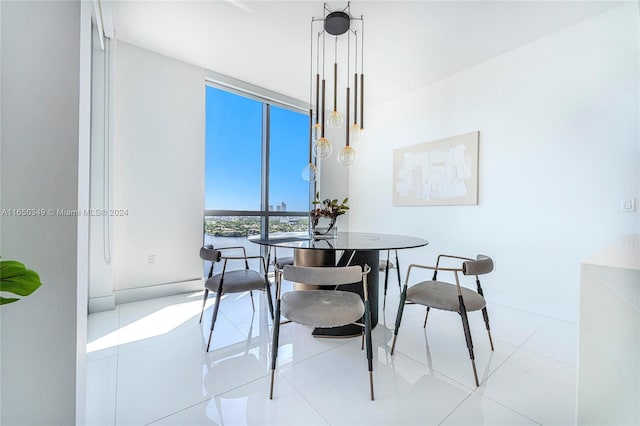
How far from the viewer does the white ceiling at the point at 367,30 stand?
2.12 m

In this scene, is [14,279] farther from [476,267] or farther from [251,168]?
[251,168]

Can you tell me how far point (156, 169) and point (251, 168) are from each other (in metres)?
1.22

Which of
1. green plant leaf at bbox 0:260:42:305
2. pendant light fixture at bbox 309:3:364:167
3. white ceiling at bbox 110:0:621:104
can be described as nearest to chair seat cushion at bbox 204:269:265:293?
pendant light fixture at bbox 309:3:364:167

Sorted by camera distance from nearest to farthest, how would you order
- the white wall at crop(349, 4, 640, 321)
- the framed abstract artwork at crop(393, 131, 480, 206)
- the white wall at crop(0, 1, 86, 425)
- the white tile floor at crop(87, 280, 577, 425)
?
the white wall at crop(0, 1, 86, 425) → the white tile floor at crop(87, 280, 577, 425) → the white wall at crop(349, 4, 640, 321) → the framed abstract artwork at crop(393, 131, 480, 206)

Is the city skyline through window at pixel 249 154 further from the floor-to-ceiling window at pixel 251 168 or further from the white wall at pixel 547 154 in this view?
the white wall at pixel 547 154

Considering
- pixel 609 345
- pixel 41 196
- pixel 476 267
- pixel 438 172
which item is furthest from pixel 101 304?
pixel 438 172

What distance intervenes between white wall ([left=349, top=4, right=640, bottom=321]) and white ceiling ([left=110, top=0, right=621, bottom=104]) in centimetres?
22

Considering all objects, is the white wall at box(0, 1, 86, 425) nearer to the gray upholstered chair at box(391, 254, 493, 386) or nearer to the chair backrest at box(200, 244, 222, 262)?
the chair backrest at box(200, 244, 222, 262)

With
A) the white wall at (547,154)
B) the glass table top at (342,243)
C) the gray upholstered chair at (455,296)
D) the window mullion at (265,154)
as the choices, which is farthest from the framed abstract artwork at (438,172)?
the window mullion at (265,154)

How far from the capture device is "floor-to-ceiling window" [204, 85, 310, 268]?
3395mm

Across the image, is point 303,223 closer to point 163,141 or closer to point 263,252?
point 263,252

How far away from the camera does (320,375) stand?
5.11ft

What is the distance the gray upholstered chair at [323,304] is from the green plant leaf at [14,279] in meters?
0.92

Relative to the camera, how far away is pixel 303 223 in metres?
4.30
